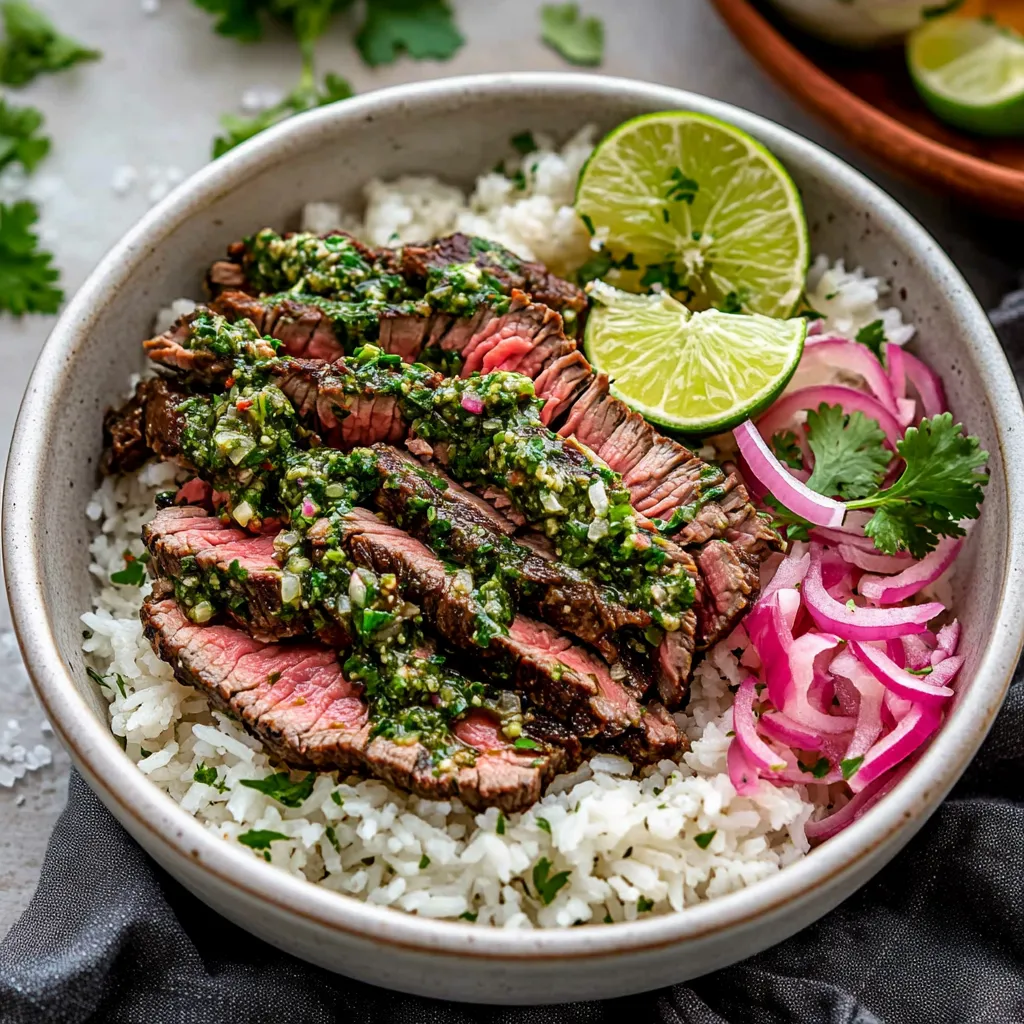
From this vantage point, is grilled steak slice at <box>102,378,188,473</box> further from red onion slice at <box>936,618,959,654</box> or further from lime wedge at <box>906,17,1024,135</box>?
lime wedge at <box>906,17,1024,135</box>

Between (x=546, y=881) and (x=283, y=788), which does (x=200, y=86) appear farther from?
(x=546, y=881)

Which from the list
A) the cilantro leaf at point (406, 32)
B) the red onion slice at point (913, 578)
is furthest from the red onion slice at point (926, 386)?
the cilantro leaf at point (406, 32)

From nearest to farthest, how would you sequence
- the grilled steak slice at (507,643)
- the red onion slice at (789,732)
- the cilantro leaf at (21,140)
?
the grilled steak slice at (507,643), the red onion slice at (789,732), the cilantro leaf at (21,140)

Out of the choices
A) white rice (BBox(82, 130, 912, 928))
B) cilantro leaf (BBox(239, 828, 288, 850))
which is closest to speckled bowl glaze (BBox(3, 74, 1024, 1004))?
cilantro leaf (BBox(239, 828, 288, 850))

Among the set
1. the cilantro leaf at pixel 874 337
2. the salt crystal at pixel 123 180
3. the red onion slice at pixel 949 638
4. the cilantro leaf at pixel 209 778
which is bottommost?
the cilantro leaf at pixel 209 778

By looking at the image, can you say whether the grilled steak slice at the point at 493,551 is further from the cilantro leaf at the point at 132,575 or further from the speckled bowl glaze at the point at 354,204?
the cilantro leaf at the point at 132,575

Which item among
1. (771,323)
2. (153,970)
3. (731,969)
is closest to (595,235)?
(771,323)

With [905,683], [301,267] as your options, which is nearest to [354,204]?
[301,267]
